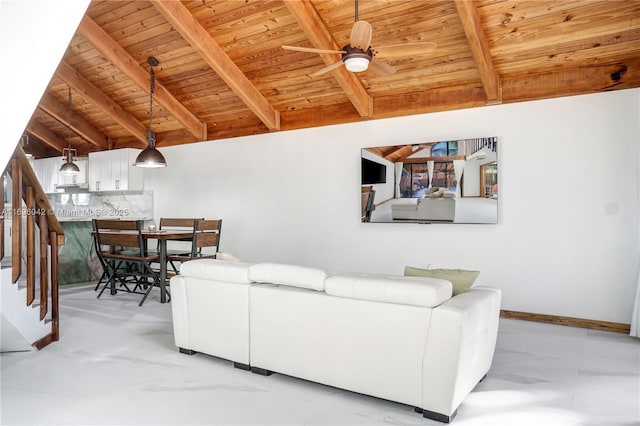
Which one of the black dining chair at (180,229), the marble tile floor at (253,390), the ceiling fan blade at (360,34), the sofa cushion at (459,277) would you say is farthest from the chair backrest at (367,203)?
the sofa cushion at (459,277)

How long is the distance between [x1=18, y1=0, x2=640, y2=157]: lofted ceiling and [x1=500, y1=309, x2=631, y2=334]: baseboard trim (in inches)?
86.1

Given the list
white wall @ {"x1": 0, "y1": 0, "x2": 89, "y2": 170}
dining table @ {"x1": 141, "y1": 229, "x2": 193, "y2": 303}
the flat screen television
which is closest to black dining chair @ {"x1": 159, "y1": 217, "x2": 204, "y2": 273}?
dining table @ {"x1": 141, "y1": 229, "x2": 193, "y2": 303}

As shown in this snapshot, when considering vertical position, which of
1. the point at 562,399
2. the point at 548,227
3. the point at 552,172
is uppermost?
the point at 552,172

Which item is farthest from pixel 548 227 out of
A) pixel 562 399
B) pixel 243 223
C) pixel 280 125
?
pixel 243 223

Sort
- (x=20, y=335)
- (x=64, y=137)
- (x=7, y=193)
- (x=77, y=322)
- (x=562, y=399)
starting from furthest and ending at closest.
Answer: (x=64, y=137) → (x=77, y=322) → (x=7, y=193) → (x=20, y=335) → (x=562, y=399)

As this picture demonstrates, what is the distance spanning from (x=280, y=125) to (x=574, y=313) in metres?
4.17

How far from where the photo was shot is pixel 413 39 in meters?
4.19

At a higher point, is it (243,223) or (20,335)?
(243,223)

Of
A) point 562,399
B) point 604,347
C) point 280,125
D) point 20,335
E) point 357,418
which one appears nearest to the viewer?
point 357,418

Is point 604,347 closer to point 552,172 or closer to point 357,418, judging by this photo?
point 552,172

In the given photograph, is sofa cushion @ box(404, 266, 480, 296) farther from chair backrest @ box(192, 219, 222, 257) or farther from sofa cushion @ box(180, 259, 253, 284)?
chair backrest @ box(192, 219, 222, 257)

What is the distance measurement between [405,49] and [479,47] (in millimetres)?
1124

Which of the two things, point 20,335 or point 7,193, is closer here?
point 20,335

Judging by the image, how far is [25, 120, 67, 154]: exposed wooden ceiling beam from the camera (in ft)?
25.7
